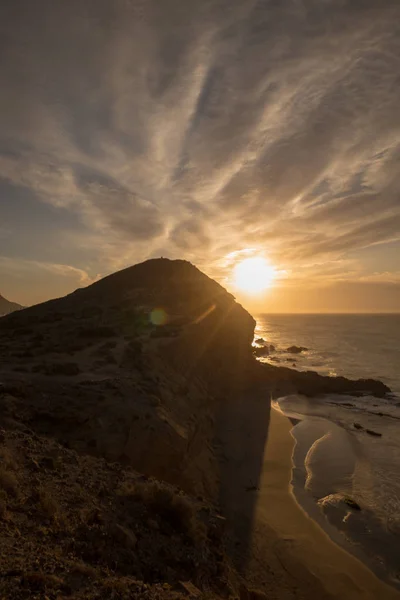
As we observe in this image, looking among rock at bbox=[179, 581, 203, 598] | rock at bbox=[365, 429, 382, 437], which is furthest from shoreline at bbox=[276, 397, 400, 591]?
rock at bbox=[179, 581, 203, 598]

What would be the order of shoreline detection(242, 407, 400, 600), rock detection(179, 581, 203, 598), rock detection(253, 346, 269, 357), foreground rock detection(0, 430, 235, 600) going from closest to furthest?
1. foreground rock detection(0, 430, 235, 600)
2. rock detection(179, 581, 203, 598)
3. shoreline detection(242, 407, 400, 600)
4. rock detection(253, 346, 269, 357)

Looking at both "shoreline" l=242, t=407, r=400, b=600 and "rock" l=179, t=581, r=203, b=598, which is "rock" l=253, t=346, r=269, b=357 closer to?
"shoreline" l=242, t=407, r=400, b=600

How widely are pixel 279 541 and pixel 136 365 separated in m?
15.7

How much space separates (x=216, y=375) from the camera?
3988cm

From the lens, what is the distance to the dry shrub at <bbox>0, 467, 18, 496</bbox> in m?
9.07

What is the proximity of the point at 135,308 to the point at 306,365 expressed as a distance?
4161 centimetres

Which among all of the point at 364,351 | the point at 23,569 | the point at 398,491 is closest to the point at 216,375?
the point at 398,491

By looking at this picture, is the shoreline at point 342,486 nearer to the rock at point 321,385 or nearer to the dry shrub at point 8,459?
the rock at point 321,385

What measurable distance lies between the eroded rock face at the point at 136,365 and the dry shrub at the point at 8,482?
5551 mm

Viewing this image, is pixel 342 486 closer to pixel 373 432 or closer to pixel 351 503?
pixel 351 503

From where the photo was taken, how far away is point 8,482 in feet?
30.3

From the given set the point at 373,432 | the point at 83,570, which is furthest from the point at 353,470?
the point at 83,570

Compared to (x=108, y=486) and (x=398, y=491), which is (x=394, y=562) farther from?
(x=108, y=486)

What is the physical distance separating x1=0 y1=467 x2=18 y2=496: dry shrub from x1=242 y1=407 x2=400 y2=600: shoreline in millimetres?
10588
